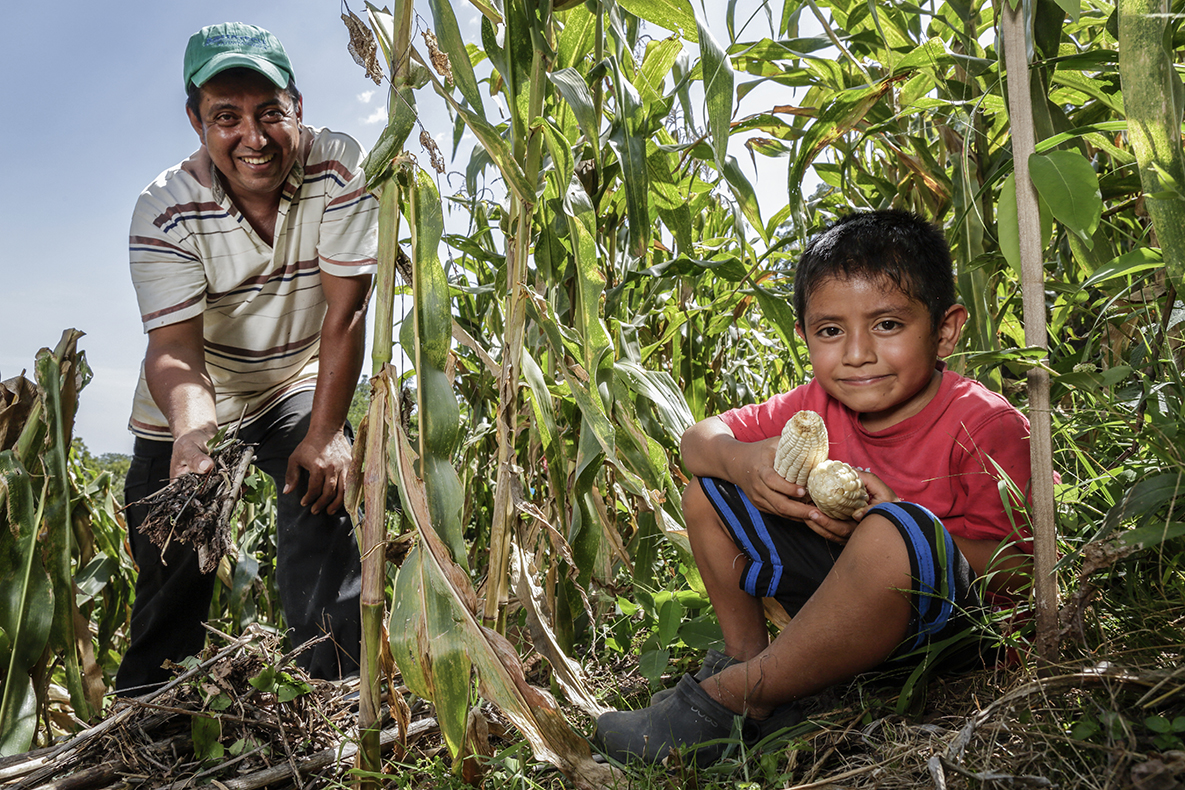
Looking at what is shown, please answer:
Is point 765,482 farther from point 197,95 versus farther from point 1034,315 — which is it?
point 197,95

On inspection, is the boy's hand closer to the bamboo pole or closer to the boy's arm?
the boy's arm

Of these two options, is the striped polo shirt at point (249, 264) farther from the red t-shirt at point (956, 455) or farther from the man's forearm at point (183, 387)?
the red t-shirt at point (956, 455)

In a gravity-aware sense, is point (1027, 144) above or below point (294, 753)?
above

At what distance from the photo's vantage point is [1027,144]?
635 millimetres

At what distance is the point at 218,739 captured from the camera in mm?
1004

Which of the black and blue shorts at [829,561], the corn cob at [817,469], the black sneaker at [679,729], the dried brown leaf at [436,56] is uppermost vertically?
the dried brown leaf at [436,56]

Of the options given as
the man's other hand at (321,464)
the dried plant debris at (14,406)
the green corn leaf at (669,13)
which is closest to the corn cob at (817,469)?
the green corn leaf at (669,13)

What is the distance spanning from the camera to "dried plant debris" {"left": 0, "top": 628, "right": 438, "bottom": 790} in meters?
0.98

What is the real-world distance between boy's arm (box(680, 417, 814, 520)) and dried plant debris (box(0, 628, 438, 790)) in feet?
1.76

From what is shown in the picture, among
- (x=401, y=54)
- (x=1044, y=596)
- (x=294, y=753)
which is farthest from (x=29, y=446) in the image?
(x=1044, y=596)

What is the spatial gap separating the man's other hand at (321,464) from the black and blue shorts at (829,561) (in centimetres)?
72

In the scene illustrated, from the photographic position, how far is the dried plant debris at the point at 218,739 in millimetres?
978

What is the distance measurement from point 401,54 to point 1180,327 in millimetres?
967

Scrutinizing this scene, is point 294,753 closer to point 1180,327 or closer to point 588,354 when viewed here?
point 588,354
